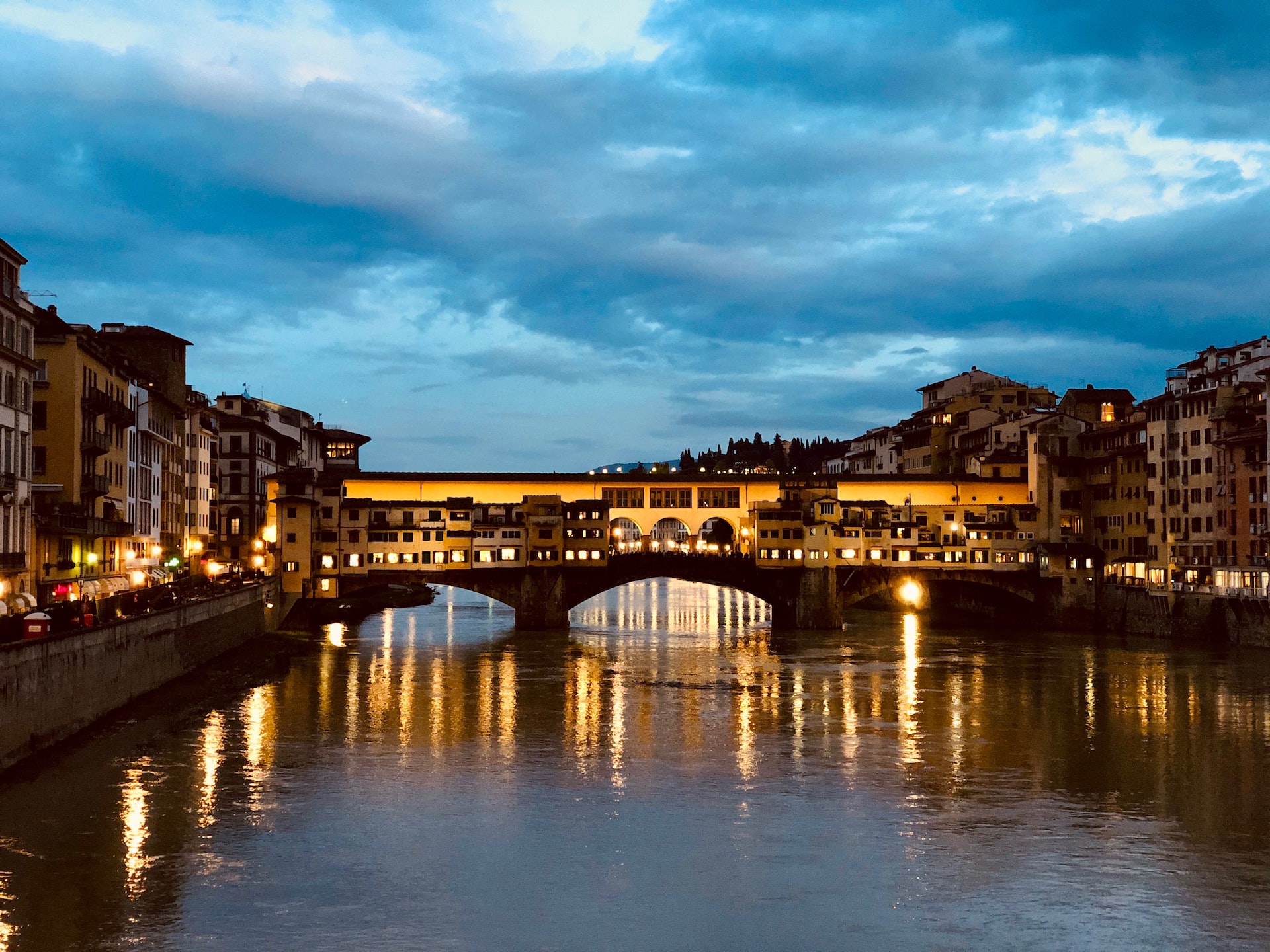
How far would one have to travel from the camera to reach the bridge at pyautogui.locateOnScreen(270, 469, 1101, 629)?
338 feet

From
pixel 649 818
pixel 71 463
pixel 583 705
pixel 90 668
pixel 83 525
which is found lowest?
pixel 649 818

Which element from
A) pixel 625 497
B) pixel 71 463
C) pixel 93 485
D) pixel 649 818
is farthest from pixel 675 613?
pixel 649 818

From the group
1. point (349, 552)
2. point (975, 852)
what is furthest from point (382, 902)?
point (349, 552)

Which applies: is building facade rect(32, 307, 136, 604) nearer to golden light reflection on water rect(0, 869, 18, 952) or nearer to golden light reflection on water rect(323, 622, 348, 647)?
golden light reflection on water rect(323, 622, 348, 647)

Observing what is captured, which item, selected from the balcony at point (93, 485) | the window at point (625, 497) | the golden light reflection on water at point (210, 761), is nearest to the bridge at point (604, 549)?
the window at point (625, 497)

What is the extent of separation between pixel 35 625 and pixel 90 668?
2685 mm

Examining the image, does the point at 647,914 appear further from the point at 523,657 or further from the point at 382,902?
the point at 523,657

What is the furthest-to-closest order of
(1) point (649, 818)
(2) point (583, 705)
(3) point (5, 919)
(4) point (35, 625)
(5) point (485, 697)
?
1. (5) point (485, 697)
2. (2) point (583, 705)
3. (4) point (35, 625)
4. (1) point (649, 818)
5. (3) point (5, 919)

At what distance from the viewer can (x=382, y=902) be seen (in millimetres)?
29016

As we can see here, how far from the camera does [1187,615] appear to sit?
290ft

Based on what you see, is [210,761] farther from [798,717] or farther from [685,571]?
[685,571]

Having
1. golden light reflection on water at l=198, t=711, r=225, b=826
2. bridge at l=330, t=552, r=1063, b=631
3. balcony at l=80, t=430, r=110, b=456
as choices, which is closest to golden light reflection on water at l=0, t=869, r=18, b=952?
golden light reflection on water at l=198, t=711, r=225, b=826

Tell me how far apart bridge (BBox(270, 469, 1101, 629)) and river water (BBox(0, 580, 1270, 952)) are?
3573 cm

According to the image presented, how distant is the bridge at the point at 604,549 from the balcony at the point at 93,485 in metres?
30.9
